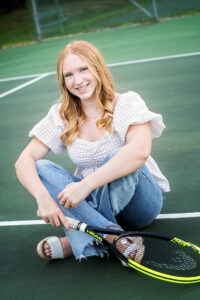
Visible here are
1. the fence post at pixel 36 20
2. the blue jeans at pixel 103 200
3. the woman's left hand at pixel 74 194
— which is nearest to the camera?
the woman's left hand at pixel 74 194

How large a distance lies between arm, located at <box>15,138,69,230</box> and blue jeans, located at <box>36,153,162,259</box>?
62mm

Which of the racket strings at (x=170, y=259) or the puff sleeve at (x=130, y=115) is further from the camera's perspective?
the puff sleeve at (x=130, y=115)

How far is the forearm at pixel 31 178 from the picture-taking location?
10.3 feet

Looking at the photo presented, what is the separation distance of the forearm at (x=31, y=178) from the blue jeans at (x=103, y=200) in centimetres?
5

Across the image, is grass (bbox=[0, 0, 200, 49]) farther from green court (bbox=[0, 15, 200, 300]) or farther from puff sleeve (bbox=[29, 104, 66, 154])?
puff sleeve (bbox=[29, 104, 66, 154])

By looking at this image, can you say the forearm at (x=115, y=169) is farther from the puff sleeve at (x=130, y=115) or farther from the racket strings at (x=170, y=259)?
the racket strings at (x=170, y=259)

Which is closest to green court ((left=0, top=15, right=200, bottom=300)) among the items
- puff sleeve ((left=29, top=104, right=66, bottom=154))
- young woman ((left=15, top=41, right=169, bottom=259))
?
young woman ((left=15, top=41, right=169, bottom=259))

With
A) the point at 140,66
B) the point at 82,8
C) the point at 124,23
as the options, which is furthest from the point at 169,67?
the point at 82,8

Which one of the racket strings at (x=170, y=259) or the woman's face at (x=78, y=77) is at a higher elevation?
the woman's face at (x=78, y=77)

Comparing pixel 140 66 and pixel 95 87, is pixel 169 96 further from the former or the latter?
pixel 95 87

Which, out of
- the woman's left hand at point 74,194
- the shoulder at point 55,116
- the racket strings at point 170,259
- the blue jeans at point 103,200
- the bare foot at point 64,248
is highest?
the shoulder at point 55,116

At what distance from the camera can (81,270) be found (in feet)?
10.6

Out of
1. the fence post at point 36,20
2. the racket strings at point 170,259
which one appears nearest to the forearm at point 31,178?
the racket strings at point 170,259

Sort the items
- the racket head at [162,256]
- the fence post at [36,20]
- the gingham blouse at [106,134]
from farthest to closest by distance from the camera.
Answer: the fence post at [36,20], the gingham blouse at [106,134], the racket head at [162,256]
